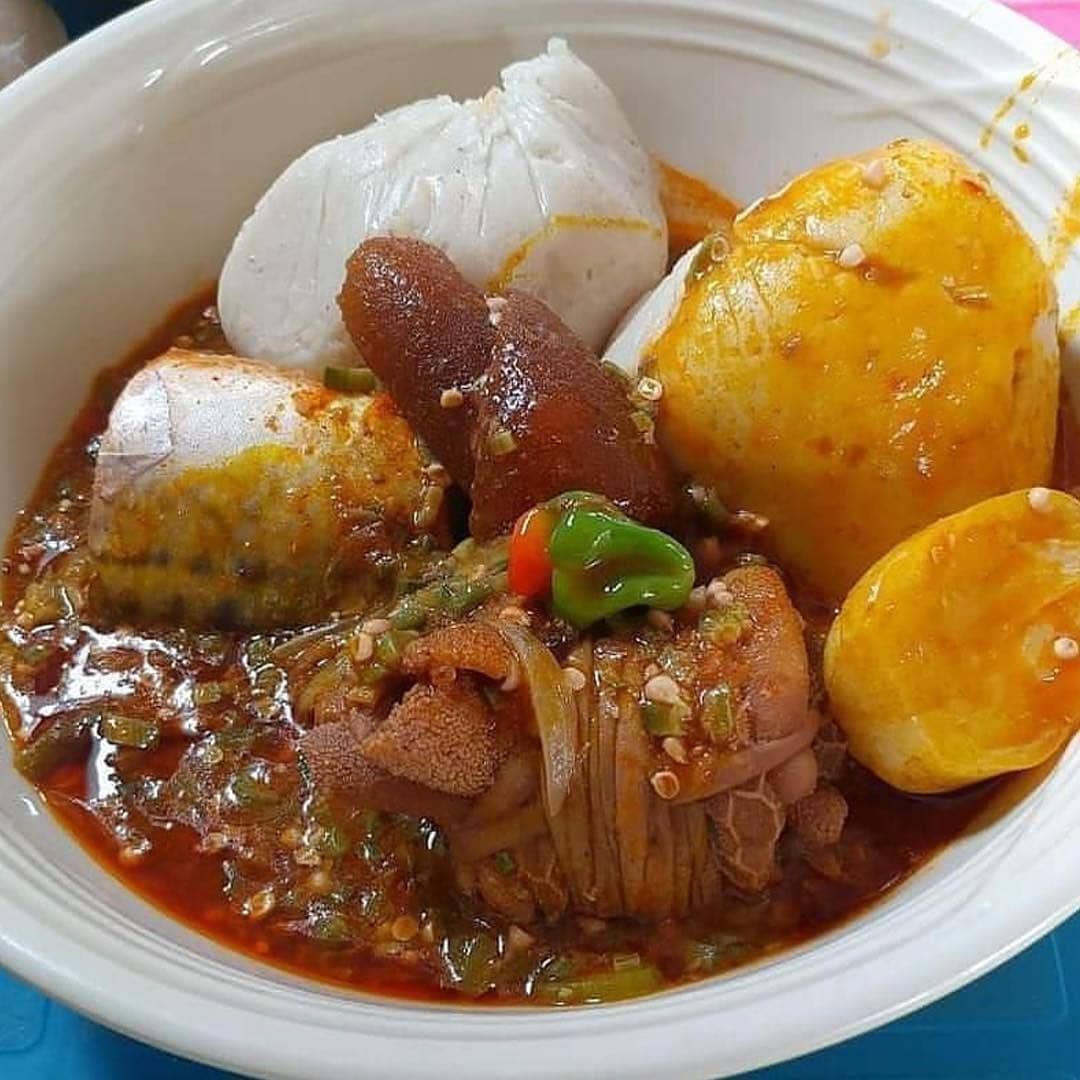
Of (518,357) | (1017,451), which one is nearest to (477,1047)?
(518,357)

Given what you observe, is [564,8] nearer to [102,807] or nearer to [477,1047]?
[102,807]

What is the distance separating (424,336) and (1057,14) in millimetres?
1928

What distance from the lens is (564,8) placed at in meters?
2.39

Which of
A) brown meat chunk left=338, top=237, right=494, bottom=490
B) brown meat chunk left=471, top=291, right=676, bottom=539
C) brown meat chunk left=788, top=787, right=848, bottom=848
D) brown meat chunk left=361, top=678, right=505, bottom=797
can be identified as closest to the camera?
brown meat chunk left=361, top=678, right=505, bottom=797

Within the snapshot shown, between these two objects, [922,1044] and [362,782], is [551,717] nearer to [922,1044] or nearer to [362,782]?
[362,782]

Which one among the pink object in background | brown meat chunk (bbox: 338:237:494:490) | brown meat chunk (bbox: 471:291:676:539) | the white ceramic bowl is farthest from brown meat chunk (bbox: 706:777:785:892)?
the pink object in background

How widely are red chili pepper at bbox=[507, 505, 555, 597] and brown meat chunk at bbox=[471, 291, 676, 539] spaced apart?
0.08m

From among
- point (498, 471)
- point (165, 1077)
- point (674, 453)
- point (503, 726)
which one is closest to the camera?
point (503, 726)

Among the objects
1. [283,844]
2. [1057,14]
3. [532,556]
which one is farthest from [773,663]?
[1057,14]

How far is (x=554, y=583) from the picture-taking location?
4.91 feet

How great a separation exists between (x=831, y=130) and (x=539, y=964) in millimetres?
1583

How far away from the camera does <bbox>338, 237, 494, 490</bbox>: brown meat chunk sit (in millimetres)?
1743

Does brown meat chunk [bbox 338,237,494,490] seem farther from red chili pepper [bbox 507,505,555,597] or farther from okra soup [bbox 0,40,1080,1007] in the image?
red chili pepper [bbox 507,505,555,597]

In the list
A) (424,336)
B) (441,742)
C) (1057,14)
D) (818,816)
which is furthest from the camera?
(1057,14)
